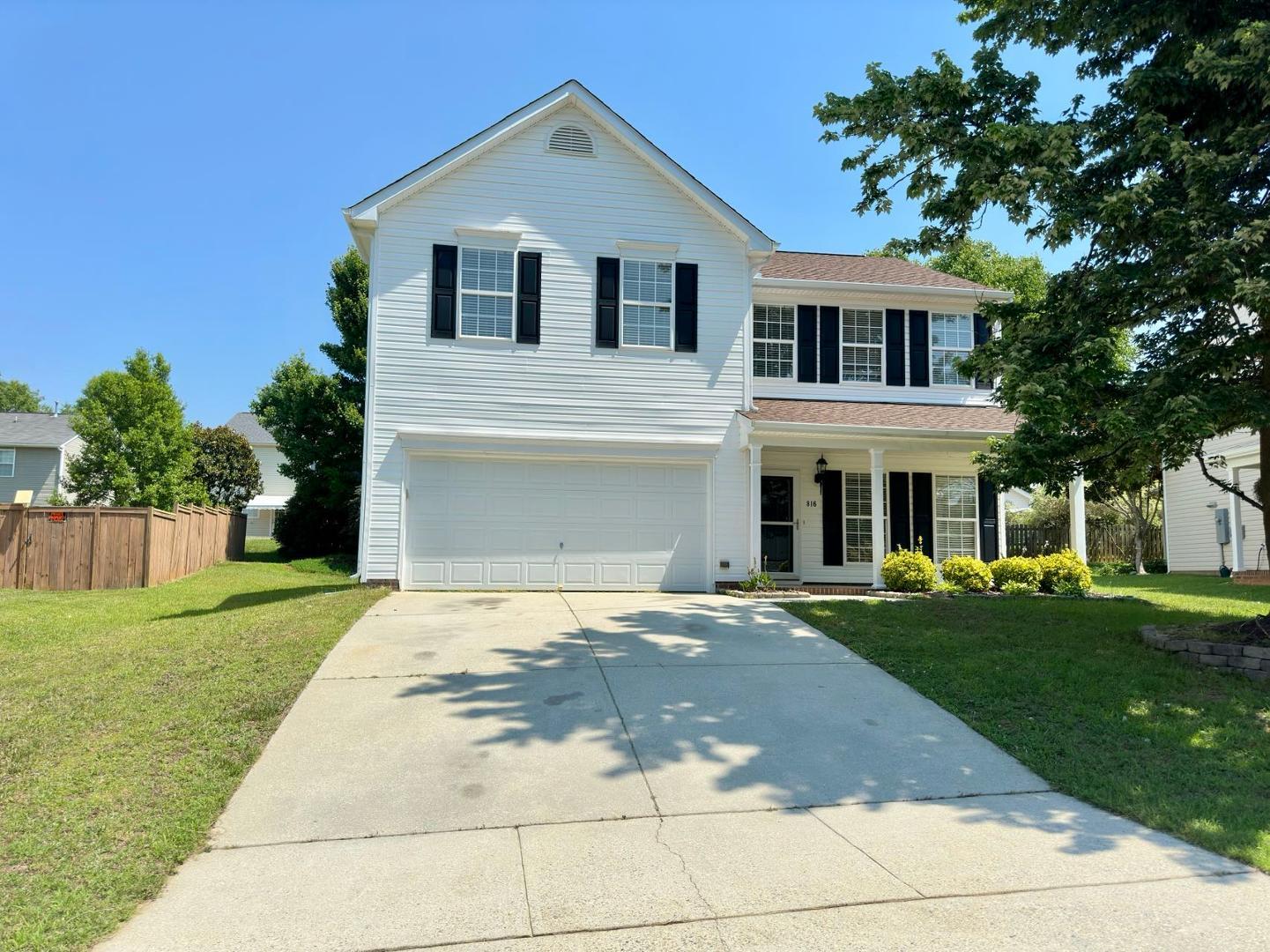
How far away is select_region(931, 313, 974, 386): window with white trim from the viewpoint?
1583 centimetres

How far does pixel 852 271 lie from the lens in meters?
16.4

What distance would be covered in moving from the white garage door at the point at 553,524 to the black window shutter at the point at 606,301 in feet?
6.99

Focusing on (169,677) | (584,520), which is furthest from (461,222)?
(169,677)

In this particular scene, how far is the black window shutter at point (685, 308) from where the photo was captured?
1383 centimetres

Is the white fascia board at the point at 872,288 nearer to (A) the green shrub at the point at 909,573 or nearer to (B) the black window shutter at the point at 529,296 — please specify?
(B) the black window shutter at the point at 529,296

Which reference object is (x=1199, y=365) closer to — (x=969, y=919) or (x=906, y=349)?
(x=969, y=919)

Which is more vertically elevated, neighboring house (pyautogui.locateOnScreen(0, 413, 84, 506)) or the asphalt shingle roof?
the asphalt shingle roof

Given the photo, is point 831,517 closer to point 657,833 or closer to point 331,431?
point 657,833

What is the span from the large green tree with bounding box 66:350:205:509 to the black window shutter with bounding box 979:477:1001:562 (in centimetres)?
2108

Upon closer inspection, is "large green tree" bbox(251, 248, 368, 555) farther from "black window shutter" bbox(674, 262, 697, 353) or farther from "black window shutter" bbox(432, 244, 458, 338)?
"black window shutter" bbox(674, 262, 697, 353)

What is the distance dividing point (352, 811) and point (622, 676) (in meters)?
3.18

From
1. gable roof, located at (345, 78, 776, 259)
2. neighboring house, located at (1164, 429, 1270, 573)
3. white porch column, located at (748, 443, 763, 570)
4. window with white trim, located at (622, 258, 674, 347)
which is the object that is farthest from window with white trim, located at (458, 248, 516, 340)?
neighboring house, located at (1164, 429, 1270, 573)

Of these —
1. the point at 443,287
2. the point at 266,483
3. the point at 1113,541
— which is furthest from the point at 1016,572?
the point at 266,483

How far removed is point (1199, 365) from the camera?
7.86m
